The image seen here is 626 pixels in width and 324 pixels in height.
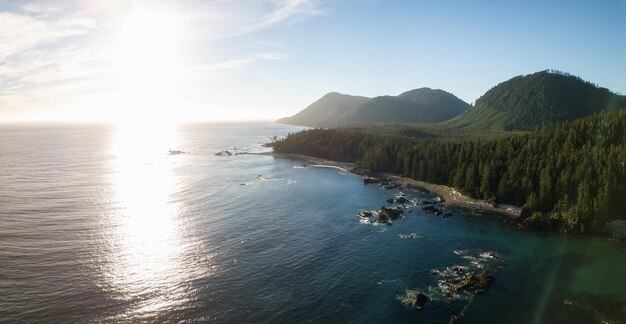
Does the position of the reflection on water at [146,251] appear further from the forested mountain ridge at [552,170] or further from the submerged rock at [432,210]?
the forested mountain ridge at [552,170]

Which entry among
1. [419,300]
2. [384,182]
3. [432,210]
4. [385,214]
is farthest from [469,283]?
[384,182]

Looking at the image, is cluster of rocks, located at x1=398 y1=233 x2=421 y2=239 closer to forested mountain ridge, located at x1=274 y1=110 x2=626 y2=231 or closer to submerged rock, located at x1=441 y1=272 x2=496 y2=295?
submerged rock, located at x1=441 y1=272 x2=496 y2=295

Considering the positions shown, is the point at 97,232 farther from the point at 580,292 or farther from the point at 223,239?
the point at 580,292

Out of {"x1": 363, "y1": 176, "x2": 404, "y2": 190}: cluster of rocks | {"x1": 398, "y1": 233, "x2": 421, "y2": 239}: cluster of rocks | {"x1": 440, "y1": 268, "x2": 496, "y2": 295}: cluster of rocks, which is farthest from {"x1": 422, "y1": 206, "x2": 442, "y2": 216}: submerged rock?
{"x1": 440, "y1": 268, "x2": 496, "y2": 295}: cluster of rocks

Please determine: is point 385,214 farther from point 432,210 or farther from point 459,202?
point 459,202

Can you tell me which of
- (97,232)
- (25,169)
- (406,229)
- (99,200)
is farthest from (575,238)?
(25,169)

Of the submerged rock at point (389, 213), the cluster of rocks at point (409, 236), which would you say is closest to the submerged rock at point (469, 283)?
the cluster of rocks at point (409, 236)

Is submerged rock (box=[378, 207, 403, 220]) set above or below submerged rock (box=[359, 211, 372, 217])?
above
